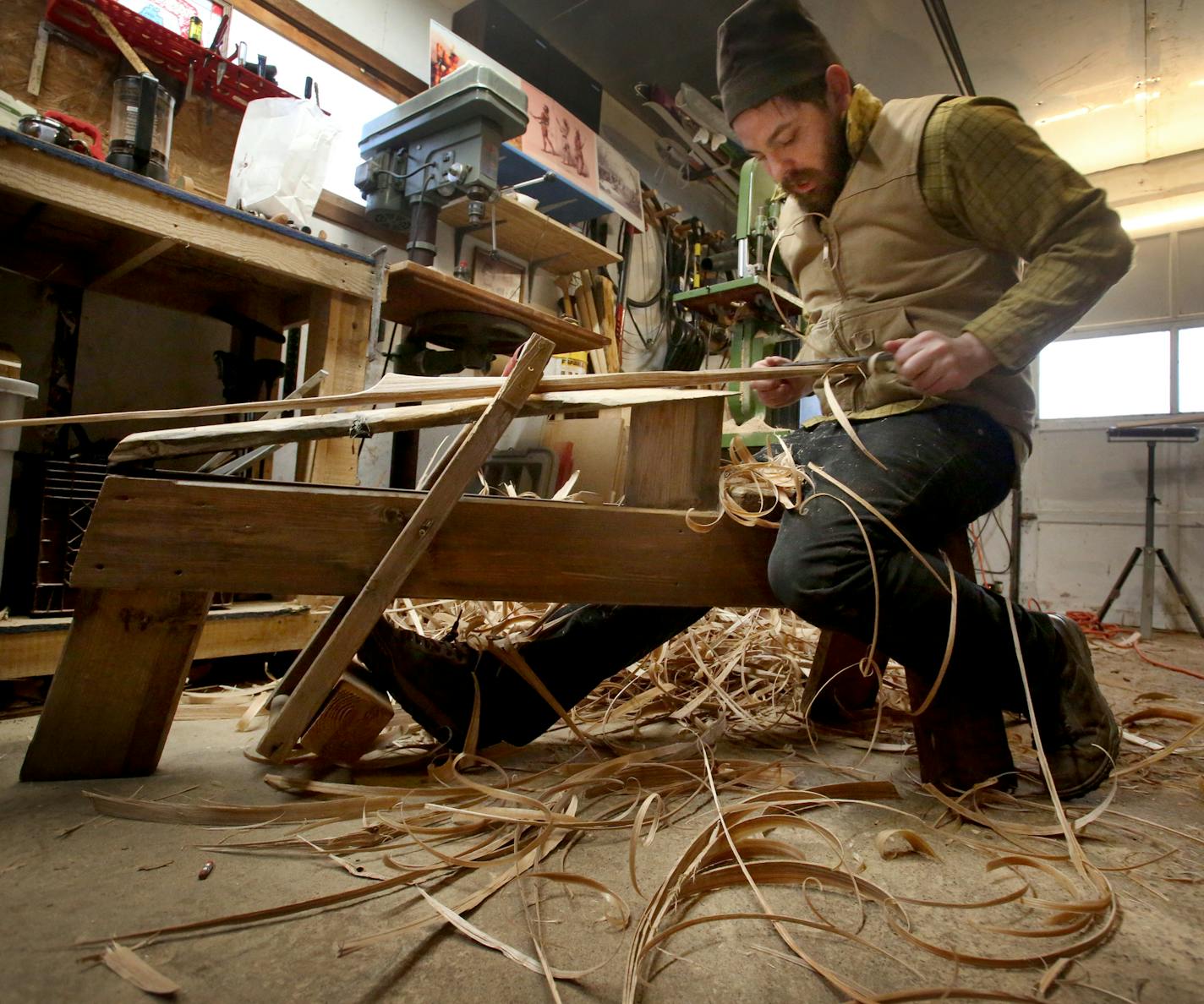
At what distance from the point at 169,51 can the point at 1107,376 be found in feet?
17.5

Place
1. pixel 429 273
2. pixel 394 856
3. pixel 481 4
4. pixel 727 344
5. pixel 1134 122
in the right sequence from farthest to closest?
pixel 727 344, pixel 1134 122, pixel 481 4, pixel 429 273, pixel 394 856

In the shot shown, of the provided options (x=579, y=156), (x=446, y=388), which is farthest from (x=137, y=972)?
(x=579, y=156)

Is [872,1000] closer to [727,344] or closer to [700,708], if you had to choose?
[700,708]

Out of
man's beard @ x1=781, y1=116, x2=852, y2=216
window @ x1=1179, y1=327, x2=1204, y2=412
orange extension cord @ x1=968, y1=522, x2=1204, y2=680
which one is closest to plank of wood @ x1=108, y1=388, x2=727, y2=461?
man's beard @ x1=781, y1=116, x2=852, y2=216

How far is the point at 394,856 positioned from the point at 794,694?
0.97m

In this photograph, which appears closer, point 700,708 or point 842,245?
point 842,245

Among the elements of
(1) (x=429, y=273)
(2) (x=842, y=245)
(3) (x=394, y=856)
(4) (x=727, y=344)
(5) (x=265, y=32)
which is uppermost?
(5) (x=265, y=32)

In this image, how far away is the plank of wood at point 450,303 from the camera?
6.25ft

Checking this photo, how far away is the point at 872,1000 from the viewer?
1.60ft

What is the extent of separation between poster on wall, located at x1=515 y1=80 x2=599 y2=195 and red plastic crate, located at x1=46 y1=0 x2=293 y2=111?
1104 millimetres

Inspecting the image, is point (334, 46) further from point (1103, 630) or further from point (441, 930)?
point (1103, 630)

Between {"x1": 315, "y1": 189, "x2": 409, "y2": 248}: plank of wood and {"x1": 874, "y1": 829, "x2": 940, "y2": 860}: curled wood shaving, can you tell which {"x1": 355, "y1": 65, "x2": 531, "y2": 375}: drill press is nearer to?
{"x1": 315, "y1": 189, "x2": 409, "y2": 248}: plank of wood

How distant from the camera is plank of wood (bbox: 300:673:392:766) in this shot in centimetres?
90

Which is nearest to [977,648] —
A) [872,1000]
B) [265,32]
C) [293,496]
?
[872,1000]
